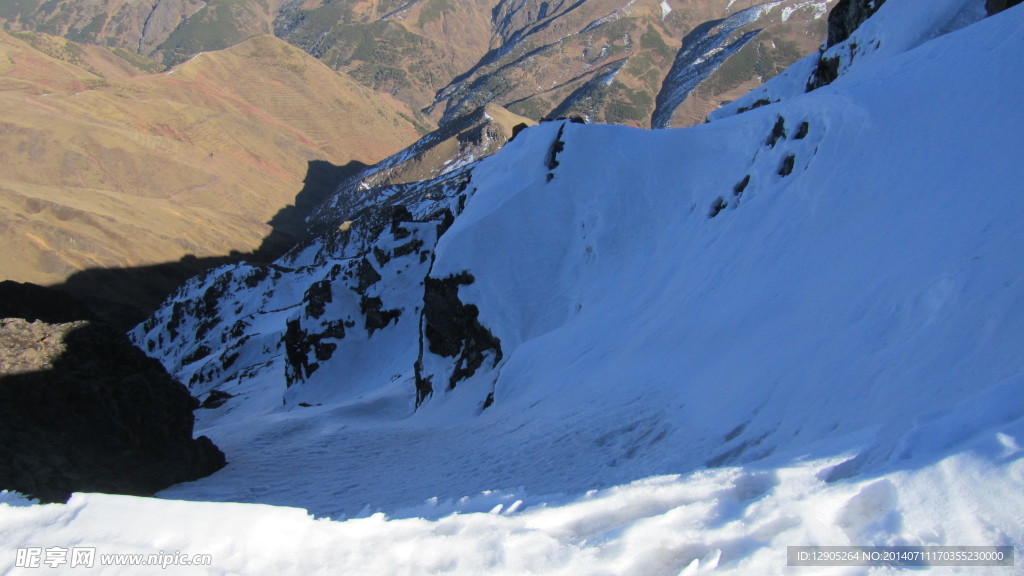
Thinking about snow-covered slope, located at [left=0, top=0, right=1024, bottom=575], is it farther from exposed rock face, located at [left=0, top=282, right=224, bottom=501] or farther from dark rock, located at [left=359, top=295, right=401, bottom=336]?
dark rock, located at [left=359, top=295, right=401, bottom=336]

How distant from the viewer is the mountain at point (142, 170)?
90.4 m

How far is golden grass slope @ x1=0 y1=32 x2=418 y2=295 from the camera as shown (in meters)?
92.4

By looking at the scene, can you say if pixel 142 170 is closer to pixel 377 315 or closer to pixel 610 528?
pixel 377 315

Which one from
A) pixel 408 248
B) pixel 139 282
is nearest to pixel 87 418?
pixel 408 248

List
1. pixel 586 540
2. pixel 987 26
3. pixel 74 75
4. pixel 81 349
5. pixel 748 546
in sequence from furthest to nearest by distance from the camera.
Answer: pixel 74 75 → pixel 81 349 → pixel 987 26 → pixel 586 540 → pixel 748 546

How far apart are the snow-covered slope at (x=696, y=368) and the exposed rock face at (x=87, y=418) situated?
1303mm

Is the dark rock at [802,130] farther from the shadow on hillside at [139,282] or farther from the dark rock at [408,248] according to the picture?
the shadow on hillside at [139,282]

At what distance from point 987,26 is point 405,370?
2788cm

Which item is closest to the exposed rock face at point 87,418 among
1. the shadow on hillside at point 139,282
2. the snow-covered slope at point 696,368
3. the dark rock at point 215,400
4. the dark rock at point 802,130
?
the snow-covered slope at point 696,368

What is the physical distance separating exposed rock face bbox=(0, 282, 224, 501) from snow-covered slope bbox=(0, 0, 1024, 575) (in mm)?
1303

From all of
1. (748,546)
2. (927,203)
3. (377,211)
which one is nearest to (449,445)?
(927,203)

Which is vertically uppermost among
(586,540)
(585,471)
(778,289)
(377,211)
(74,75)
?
(74,75)

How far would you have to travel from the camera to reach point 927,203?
410 inches

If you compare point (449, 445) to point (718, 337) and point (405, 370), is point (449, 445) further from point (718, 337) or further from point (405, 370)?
point (405, 370)
